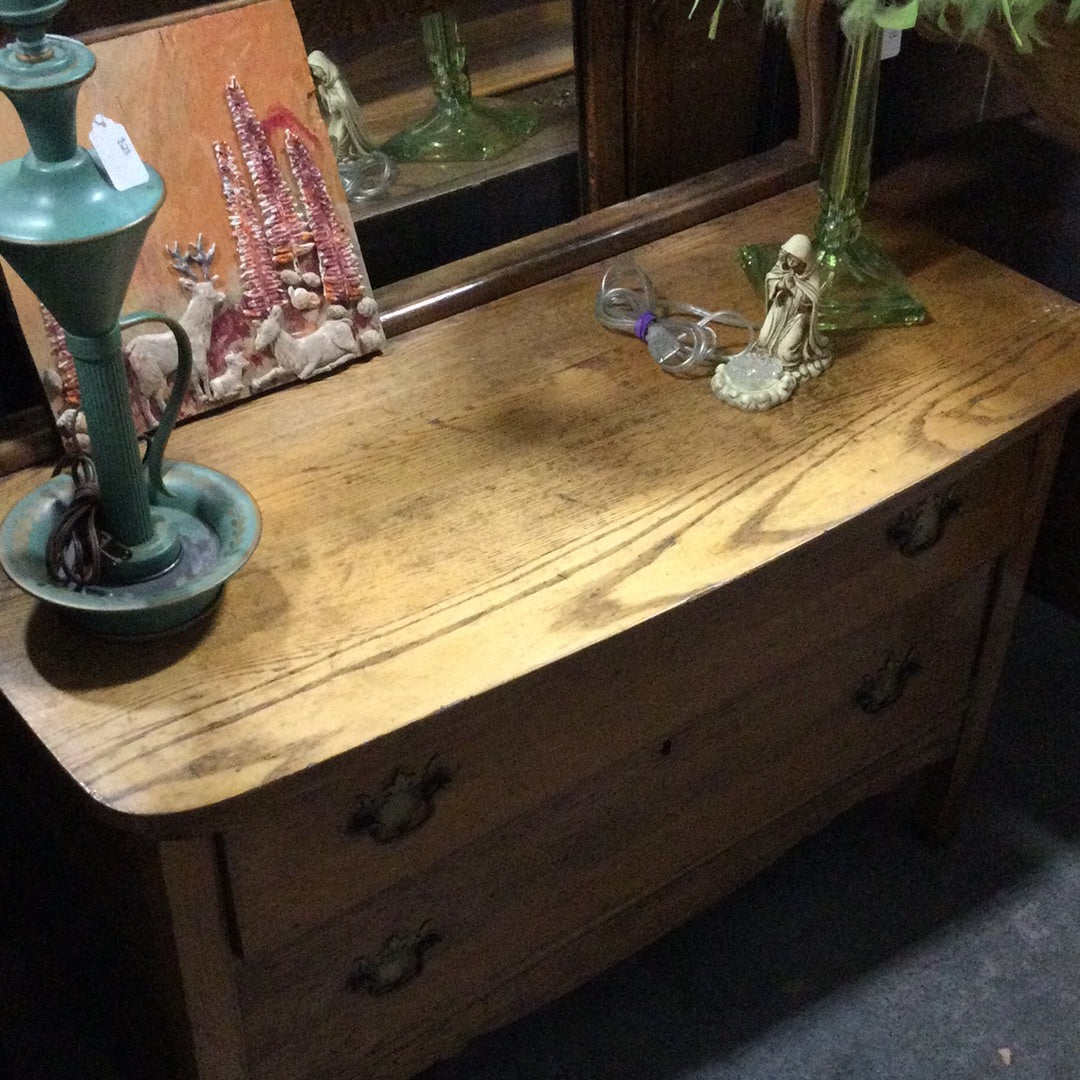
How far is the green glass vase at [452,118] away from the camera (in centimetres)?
116

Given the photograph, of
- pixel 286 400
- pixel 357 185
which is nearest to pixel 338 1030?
pixel 286 400

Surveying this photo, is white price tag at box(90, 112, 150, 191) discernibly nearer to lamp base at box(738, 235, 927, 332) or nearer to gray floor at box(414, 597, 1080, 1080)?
lamp base at box(738, 235, 927, 332)

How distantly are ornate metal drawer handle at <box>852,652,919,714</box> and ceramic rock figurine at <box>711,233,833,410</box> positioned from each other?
0.32m

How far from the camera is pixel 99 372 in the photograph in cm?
83

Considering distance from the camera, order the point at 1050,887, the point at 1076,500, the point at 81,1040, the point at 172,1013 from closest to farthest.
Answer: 1. the point at 172,1013
2. the point at 81,1040
3. the point at 1050,887
4. the point at 1076,500

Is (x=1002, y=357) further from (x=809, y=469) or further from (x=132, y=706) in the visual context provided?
(x=132, y=706)

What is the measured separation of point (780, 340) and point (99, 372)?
54cm

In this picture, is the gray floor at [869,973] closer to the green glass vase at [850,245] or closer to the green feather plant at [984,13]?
the green glass vase at [850,245]

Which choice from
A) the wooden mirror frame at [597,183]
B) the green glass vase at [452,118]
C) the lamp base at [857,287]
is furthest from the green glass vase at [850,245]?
the green glass vase at [452,118]

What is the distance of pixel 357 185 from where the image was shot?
1186 mm

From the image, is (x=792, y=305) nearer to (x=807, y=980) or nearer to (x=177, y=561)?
(x=177, y=561)

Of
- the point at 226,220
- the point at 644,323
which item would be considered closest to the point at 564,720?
the point at 644,323

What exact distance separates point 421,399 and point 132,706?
37 centimetres

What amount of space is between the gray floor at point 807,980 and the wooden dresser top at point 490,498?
0.49 metres
